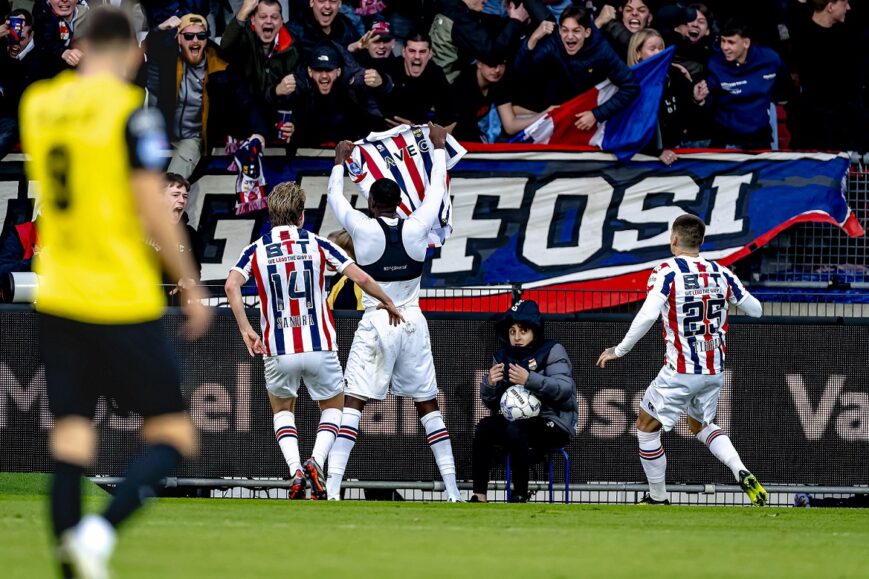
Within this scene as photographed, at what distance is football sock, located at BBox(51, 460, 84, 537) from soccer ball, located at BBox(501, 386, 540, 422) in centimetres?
666

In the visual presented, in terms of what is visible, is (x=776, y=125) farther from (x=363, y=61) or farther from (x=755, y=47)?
(x=363, y=61)

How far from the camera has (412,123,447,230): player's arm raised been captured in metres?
12.2

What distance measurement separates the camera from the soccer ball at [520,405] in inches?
479

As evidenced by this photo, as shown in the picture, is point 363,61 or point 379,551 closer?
point 379,551

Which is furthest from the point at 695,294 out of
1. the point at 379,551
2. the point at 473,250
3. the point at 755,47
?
the point at 379,551

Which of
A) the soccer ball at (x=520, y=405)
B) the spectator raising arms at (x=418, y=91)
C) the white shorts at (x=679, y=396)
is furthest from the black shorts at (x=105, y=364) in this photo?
the spectator raising arms at (x=418, y=91)

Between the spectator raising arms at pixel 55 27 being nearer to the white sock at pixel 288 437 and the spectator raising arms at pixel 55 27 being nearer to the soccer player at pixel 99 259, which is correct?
the white sock at pixel 288 437

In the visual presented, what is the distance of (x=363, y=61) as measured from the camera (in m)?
14.7

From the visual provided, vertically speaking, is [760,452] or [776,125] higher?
[776,125]

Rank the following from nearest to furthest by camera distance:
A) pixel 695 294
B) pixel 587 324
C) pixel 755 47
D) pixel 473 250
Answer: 1. pixel 695 294
2. pixel 587 324
3. pixel 473 250
4. pixel 755 47

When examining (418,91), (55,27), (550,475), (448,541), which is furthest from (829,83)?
(448,541)

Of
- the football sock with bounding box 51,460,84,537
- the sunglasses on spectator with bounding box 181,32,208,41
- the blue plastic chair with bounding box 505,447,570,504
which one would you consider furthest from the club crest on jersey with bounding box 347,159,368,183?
the football sock with bounding box 51,460,84,537

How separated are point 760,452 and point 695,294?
1934 millimetres

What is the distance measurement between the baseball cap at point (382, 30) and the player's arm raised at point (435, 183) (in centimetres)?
184
